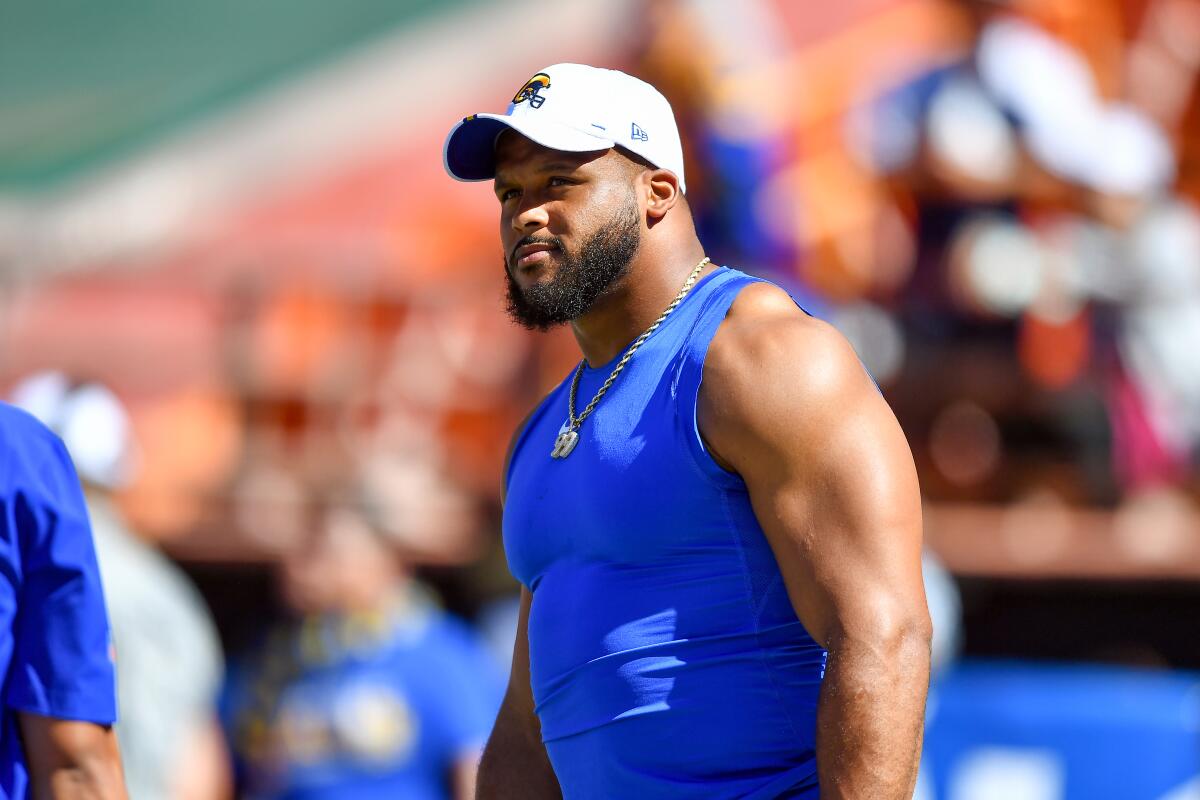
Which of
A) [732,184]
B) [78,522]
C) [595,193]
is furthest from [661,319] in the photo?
[732,184]

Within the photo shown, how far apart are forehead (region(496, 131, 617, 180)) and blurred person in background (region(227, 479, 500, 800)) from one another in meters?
3.19

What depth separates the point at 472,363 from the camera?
8.73m

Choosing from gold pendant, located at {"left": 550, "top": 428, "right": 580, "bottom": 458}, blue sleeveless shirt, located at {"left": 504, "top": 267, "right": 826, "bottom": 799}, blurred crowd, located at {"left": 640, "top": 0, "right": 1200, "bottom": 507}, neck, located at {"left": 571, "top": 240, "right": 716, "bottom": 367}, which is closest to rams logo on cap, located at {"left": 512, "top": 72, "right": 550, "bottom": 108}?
neck, located at {"left": 571, "top": 240, "right": 716, "bottom": 367}

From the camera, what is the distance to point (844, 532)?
235 cm

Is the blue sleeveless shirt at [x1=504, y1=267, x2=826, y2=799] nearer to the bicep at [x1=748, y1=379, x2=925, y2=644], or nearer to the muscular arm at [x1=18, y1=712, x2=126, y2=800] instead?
the bicep at [x1=748, y1=379, x2=925, y2=644]

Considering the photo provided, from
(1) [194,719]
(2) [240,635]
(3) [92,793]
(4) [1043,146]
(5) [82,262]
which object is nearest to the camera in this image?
(3) [92,793]

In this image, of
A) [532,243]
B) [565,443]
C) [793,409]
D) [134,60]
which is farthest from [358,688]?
[134,60]

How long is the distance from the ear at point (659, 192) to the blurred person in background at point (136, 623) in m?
2.64

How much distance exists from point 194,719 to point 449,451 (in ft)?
10.8

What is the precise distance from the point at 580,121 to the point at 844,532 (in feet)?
2.70

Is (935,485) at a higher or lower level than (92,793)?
lower

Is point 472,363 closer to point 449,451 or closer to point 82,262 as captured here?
point 449,451

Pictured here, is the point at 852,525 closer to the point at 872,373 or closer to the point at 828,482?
the point at 828,482

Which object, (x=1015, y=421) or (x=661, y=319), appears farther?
(x=1015, y=421)
